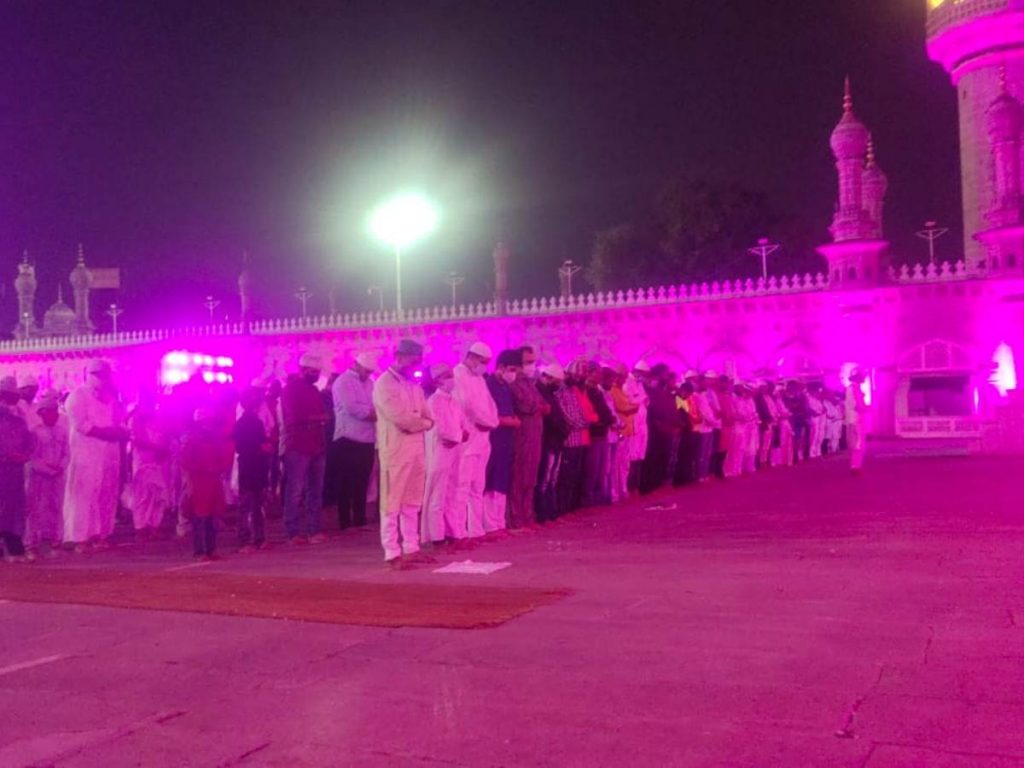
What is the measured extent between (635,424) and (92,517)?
6.02m

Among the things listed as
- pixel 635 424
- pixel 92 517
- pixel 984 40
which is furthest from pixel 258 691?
pixel 984 40

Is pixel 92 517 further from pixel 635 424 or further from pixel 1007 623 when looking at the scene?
pixel 1007 623

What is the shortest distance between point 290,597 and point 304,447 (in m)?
3.00

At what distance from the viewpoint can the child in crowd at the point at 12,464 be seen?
27.8ft

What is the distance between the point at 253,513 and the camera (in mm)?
8875

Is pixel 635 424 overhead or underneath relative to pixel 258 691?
Answer: overhead

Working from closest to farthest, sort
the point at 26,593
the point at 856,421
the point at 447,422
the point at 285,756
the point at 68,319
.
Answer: the point at 285,756
the point at 26,593
the point at 447,422
the point at 856,421
the point at 68,319

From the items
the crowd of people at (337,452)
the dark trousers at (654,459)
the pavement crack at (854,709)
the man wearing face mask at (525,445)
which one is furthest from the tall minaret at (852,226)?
the pavement crack at (854,709)

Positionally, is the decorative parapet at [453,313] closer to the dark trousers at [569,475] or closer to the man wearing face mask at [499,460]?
the dark trousers at [569,475]

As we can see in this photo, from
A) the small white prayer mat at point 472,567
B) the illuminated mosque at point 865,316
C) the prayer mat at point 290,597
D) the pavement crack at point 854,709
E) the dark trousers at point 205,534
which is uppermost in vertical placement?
the illuminated mosque at point 865,316

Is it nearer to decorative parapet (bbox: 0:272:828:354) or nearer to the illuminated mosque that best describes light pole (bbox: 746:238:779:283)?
decorative parapet (bbox: 0:272:828:354)

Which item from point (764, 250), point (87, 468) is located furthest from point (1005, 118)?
point (87, 468)

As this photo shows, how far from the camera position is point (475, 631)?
16.3ft

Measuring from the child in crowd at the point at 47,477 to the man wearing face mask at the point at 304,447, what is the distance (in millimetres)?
2140
